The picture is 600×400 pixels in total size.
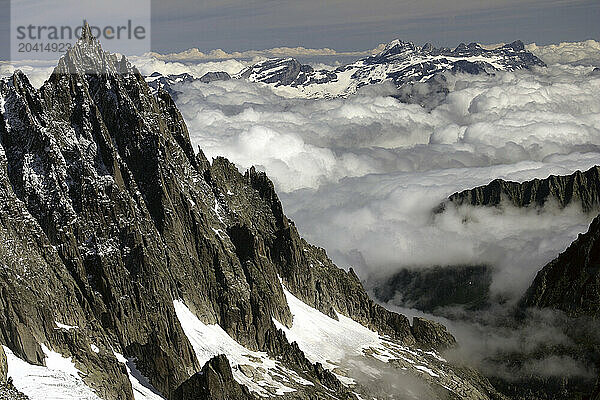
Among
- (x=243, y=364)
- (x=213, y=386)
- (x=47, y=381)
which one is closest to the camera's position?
(x=47, y=381)

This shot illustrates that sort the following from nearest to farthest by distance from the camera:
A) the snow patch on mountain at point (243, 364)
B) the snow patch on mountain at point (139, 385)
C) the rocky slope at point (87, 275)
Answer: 1. the rocky slope at point (87, 275)
2. the snow patch on mountain at point (139, 385)
3. the snow patch on mountain at point (243, 364)

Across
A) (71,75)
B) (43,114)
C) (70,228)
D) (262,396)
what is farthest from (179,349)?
(71,75)

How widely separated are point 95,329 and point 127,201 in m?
45.2

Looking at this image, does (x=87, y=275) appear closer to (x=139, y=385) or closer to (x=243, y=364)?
(x=139, y=385)

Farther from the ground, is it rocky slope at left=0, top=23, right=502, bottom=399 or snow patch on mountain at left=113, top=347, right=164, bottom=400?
rocky slope at left=0, top=23, right=502, bottom=399

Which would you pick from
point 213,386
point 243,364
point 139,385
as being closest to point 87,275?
point 139,385

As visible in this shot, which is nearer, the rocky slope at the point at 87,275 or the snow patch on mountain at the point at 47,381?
the snow patch on mountain at the point at 47,381

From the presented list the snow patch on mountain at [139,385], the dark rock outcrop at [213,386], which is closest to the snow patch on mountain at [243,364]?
the dark rock outcrop at [213,386]

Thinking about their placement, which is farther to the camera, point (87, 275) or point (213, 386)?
point (87, 275)

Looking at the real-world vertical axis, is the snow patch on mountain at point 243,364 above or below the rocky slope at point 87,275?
below

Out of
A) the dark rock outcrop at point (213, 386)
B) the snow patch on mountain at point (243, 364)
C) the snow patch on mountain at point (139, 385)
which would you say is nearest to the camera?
the snow patch on mountain at point (139, 385)

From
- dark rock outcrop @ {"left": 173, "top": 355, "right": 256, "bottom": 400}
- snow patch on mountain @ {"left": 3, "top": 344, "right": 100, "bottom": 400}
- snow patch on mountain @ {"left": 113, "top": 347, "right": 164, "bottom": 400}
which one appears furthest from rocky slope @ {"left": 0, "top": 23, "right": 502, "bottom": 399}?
snow patch on mountain @ {"left": 3, "top": 344, "right": 100, "bottom": 400}

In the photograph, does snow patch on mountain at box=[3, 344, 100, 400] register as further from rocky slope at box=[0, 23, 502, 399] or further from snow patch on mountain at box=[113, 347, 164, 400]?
snow patch on mountain at box=[113, 347, 164, 400]

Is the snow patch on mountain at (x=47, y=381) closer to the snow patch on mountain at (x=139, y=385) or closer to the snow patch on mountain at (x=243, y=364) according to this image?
the snow patch on mountain at (x=139, y=385)
